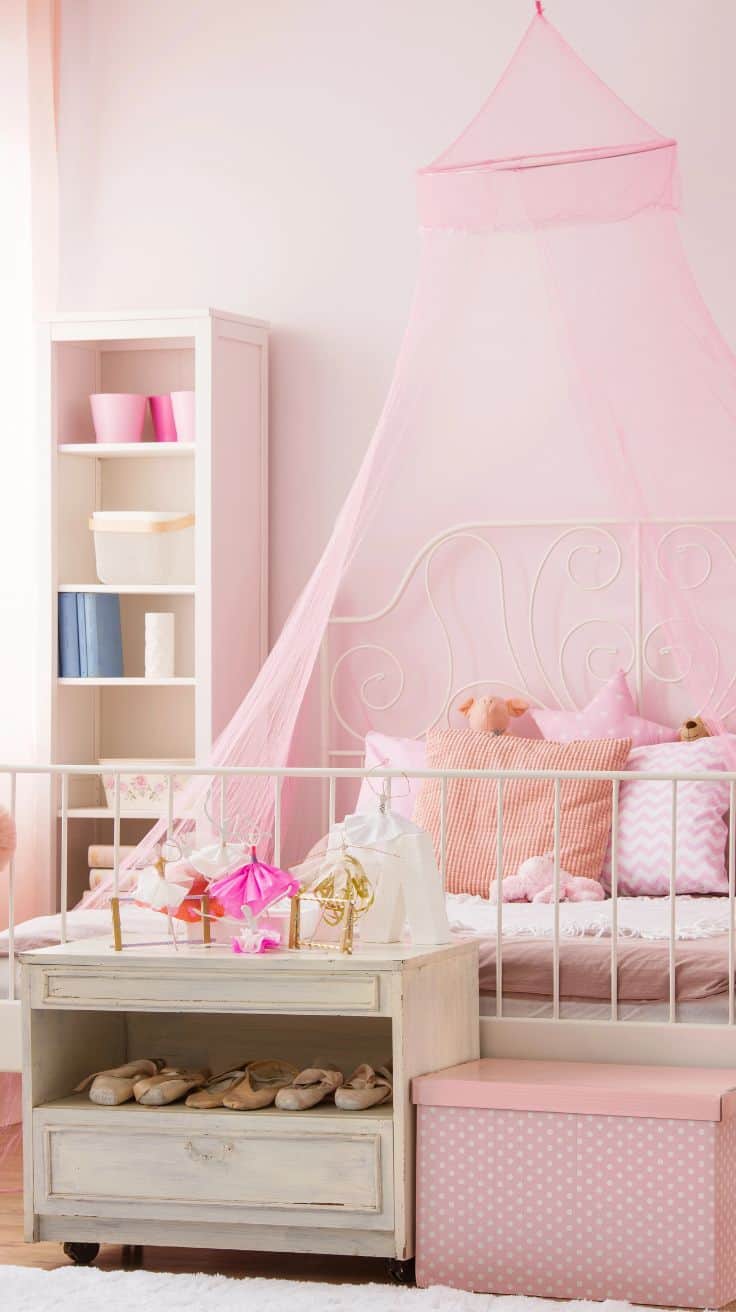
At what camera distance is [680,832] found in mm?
3838

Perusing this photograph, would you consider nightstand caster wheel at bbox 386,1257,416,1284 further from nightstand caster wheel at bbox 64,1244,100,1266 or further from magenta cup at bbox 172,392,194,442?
magenta cup at bbox 172,392,194,442

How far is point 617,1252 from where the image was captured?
283cm

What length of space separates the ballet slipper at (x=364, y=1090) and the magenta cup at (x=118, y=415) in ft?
6.40

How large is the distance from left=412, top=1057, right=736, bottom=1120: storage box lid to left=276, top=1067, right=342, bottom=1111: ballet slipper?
0.58 ft

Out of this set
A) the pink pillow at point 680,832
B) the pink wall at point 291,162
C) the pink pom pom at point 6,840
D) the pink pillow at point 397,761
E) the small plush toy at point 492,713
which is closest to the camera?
the pink pom pom at point 6,840

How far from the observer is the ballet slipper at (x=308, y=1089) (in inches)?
117

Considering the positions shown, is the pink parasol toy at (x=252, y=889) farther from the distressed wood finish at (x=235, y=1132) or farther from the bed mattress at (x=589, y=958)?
the bed mattress at (x=589, y=958)

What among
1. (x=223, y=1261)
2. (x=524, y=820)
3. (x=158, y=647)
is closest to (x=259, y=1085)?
(x=223, y=1261)

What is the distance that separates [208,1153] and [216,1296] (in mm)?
220

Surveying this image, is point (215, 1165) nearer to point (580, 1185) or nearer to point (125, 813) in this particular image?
point (580, 1185)

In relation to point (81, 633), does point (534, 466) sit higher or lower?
higher

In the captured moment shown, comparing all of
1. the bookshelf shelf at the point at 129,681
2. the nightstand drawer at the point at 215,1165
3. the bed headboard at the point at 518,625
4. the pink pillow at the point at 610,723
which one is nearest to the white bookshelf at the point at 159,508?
the bookshelf shelf at the point at 129,681

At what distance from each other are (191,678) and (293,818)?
17.5 inches

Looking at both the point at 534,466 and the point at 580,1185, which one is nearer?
the point at 580,1185
